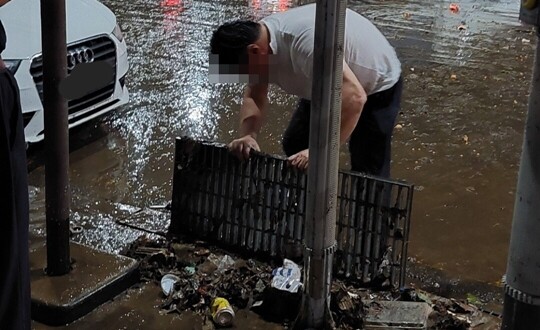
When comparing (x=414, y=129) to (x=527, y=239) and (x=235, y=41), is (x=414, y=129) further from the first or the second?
(x=527, y=239)

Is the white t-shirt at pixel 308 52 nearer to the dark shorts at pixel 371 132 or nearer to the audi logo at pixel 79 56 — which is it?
the dark shorts at pixel 371 132

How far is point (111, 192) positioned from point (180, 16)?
5228 mm

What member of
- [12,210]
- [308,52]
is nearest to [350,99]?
[308,52]

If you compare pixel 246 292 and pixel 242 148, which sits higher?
pixel 242 148

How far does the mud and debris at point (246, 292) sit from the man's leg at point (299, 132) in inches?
26.5

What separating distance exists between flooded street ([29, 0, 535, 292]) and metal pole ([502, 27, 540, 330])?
1.81m

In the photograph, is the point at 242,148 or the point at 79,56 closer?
the point at 242,148

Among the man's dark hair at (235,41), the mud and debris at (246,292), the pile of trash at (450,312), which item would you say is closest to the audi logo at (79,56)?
the mud and debris at (246,292)

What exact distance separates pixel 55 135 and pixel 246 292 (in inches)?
44.8

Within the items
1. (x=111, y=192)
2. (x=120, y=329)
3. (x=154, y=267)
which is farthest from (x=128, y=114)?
(x=120, y=329)

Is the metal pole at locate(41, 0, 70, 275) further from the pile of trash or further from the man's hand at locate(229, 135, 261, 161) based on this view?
the pile of trash

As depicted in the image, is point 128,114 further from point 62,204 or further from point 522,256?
point 522,256

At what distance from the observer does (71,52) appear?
5.41 metres

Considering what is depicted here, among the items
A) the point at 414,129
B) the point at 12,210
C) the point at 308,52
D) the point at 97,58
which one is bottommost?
the point at 414,129
